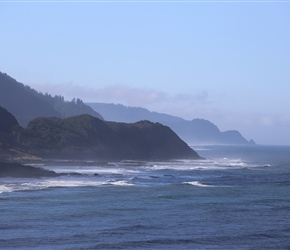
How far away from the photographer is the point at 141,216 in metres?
33.1

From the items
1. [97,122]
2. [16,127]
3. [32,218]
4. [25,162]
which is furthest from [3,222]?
[97,122]

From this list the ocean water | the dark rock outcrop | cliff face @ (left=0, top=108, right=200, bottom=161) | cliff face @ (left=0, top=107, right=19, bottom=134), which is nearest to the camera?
the ocean water

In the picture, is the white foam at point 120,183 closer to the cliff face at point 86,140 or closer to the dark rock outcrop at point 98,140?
the cliff face at point 86,140

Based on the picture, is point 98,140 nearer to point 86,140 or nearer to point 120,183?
point 86,140

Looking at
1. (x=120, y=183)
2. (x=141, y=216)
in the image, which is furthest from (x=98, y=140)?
(x=141, y=216)

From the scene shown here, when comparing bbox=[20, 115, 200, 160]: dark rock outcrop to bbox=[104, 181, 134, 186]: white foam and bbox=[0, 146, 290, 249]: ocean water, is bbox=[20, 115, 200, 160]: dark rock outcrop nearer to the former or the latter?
bbox=[104, 181, 134, 186]: white foam

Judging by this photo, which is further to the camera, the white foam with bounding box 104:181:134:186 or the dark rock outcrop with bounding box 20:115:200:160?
the dark rock outcrop with bounding box 20:115:200:160

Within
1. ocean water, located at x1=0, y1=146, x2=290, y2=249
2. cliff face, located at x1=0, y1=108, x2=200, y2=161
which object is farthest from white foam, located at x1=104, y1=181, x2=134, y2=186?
cliff face, located at x1=0, y1=108, x2=200, y2=161

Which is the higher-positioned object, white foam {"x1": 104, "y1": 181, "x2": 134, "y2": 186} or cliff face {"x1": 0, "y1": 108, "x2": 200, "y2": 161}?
cliff face {"x1": 0, "y1": 108, "x2": 200, "y2": 161}

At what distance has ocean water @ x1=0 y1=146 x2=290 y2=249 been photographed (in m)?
26.1

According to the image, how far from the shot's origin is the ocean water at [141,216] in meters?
26.1

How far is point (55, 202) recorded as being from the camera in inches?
1517

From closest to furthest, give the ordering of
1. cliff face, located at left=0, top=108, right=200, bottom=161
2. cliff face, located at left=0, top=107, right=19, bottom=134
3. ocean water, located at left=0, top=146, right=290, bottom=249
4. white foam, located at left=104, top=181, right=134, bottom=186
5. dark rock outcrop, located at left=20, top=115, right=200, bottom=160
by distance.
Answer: ocean water, located at left=0, top=146, right=290, bottom=249 < white foam, located at left=104, top=181, right=134, bottom=186 < cliff face, located at left=0, top=107, right=19, bottom=134 < cliff face, located at left=0, top=108, right=200, bottom=161 < dark rock outcrop, located at left=20, top=115, right=200, bottom=160

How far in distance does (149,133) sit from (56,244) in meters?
95.1
